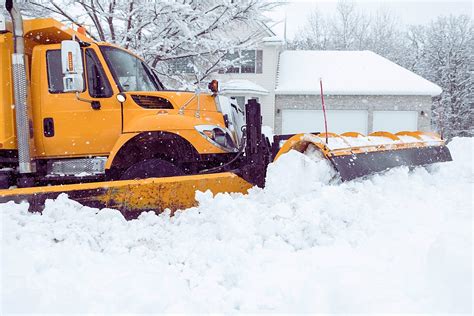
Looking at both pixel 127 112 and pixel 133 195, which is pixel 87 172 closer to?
pixel 127 112

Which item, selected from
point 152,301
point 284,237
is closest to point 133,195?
point 284,237

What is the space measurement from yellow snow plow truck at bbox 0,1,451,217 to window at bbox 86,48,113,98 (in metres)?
0.01

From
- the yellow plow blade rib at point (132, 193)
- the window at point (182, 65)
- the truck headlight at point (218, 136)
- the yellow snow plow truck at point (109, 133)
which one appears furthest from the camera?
the window at point (182, 65)

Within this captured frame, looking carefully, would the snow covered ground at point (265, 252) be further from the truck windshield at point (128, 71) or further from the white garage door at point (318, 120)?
the white garage door at point (318, 120)

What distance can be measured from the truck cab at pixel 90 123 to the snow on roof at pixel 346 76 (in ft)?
49.4

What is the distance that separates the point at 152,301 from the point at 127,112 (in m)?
3.21

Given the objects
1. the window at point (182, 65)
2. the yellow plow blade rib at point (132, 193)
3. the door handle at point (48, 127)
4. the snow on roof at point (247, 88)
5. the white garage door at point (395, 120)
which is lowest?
the white garage door at point (395, 120)

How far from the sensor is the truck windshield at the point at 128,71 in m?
5.38

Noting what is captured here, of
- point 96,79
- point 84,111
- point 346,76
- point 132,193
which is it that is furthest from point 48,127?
point 346,76

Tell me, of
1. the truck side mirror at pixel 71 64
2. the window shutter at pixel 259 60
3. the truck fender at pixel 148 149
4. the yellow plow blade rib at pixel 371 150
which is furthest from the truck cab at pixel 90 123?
the window shutter at pixel 259 60

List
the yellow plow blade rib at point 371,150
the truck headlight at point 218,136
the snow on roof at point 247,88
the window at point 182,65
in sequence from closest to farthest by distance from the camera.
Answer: the yellow plow blade rib at point 371,150 → the truck headlight at point 218,136 → the window at point 182,65 → the snow on roof at point 247,88

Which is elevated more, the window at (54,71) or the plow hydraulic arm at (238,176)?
the window at (54,71)

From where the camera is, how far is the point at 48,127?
5.31m

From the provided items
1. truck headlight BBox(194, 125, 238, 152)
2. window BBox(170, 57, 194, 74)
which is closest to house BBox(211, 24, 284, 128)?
window BBox(170, 57, 194, 74)
